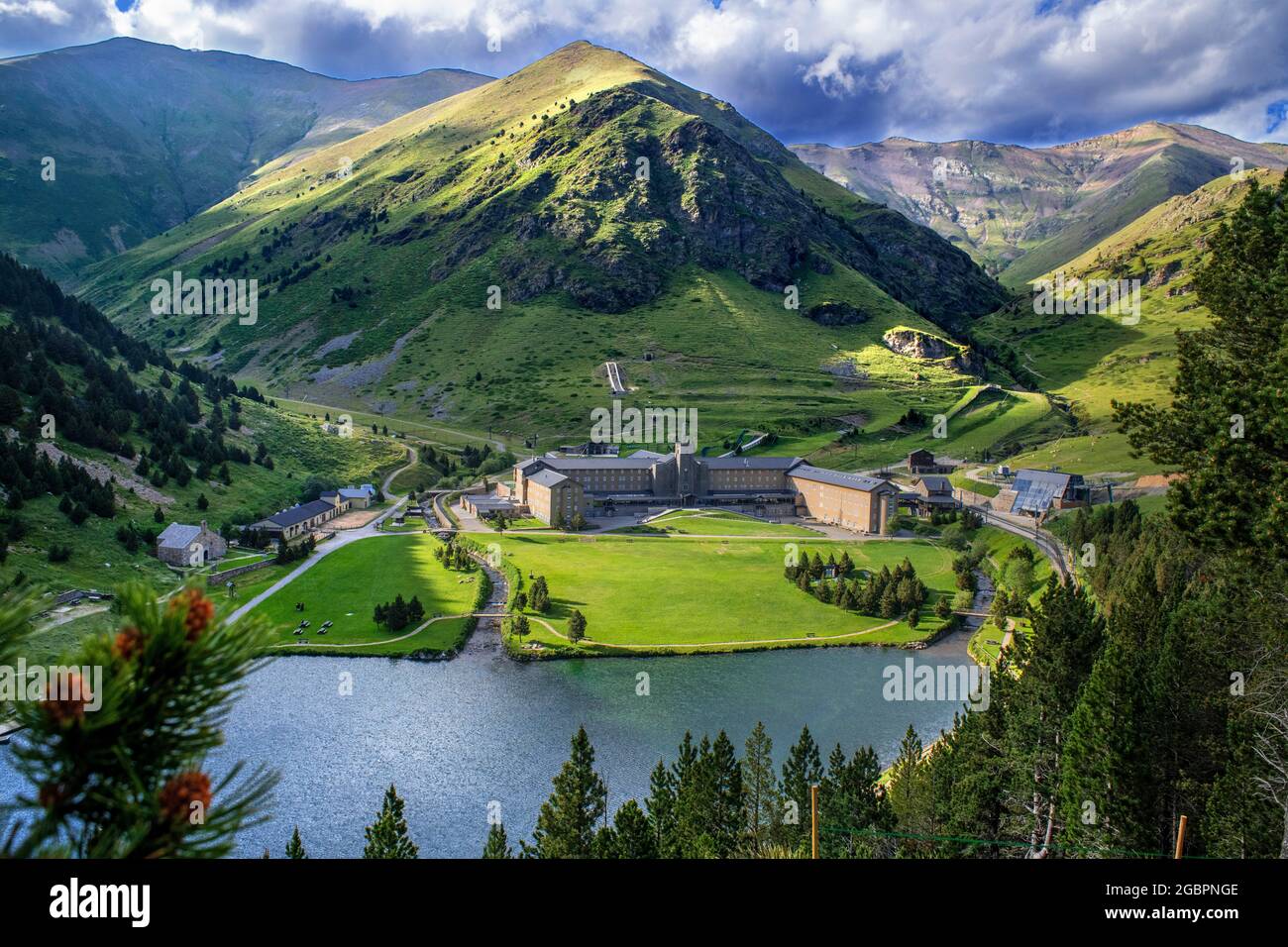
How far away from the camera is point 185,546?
70438mm

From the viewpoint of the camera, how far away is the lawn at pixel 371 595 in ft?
199

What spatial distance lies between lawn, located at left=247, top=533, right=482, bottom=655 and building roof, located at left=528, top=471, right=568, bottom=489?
1711 centimetres

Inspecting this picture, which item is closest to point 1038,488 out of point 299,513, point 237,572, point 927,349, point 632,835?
point 632,835

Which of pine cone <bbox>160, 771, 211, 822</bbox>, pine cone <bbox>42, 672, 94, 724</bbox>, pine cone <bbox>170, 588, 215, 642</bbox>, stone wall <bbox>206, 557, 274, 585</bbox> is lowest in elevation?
stone wall <bbox>206, 557, 274, 585</bbox>

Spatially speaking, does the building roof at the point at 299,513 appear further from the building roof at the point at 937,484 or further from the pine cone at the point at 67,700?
the pine cone at the point at 67,700

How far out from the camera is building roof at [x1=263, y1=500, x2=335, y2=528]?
86.2 m

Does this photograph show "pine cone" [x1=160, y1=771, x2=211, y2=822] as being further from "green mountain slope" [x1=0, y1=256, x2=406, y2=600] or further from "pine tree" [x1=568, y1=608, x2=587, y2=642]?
"pine tree" [x1=568, y1=608, x2=587, y2=642]

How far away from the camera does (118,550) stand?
6631 centimetres

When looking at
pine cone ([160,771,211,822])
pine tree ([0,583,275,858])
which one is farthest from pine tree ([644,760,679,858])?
pine cone ([160,771,211,822])

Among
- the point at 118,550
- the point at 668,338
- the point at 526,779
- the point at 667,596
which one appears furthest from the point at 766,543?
the point at 668,338

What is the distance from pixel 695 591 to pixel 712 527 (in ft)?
89.6

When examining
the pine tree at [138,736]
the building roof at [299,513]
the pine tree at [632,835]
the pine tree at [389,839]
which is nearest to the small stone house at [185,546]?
the building roof at [299,513]

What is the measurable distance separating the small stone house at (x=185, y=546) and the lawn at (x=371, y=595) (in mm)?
8792
